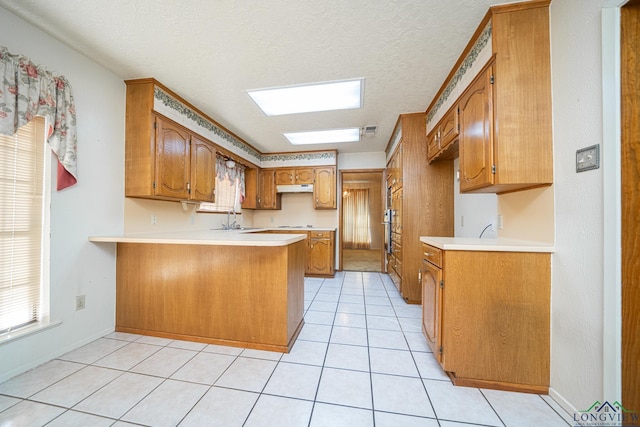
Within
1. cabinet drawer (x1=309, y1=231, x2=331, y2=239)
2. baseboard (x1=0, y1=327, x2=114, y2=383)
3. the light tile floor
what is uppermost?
cabinet drawer (x1=309, y1=231, x2=331, y2=239)

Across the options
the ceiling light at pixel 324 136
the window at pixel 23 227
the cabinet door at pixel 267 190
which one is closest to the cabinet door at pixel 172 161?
the window at pixel 23 227

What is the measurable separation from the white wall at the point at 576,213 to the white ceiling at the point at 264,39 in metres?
0.55

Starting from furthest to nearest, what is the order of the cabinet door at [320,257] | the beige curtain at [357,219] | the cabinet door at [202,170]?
the beige curtain at [357,219]
the cabinet door at [320,257]
the cabinet door at [202,170]

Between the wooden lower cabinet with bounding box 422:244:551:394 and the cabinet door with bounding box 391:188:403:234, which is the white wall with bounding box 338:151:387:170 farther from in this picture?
the wooden lower cabinet with bounding box 422:244:551:394

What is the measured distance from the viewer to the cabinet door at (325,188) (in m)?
4.38

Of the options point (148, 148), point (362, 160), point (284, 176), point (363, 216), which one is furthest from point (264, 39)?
point (363, 216)

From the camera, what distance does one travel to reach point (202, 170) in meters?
2.91

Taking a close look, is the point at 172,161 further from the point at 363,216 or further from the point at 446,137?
the point at 363,216

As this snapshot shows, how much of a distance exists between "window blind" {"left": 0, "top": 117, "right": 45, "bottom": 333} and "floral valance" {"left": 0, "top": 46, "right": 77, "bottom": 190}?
0.37 ft

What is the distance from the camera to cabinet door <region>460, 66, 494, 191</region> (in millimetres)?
1495

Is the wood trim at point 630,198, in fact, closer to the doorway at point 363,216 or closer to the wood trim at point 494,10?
the wood trim at point 494,10

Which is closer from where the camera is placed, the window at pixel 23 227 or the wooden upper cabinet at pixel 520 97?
the wooden upper cabinet at pixel 520 97

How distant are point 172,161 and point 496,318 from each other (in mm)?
3138

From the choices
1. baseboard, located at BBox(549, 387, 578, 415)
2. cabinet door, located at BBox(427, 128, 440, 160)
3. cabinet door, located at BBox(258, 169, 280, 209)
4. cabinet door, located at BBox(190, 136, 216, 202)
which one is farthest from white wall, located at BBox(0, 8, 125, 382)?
baseboard, located at BBox(549, 387, 578, 415)
